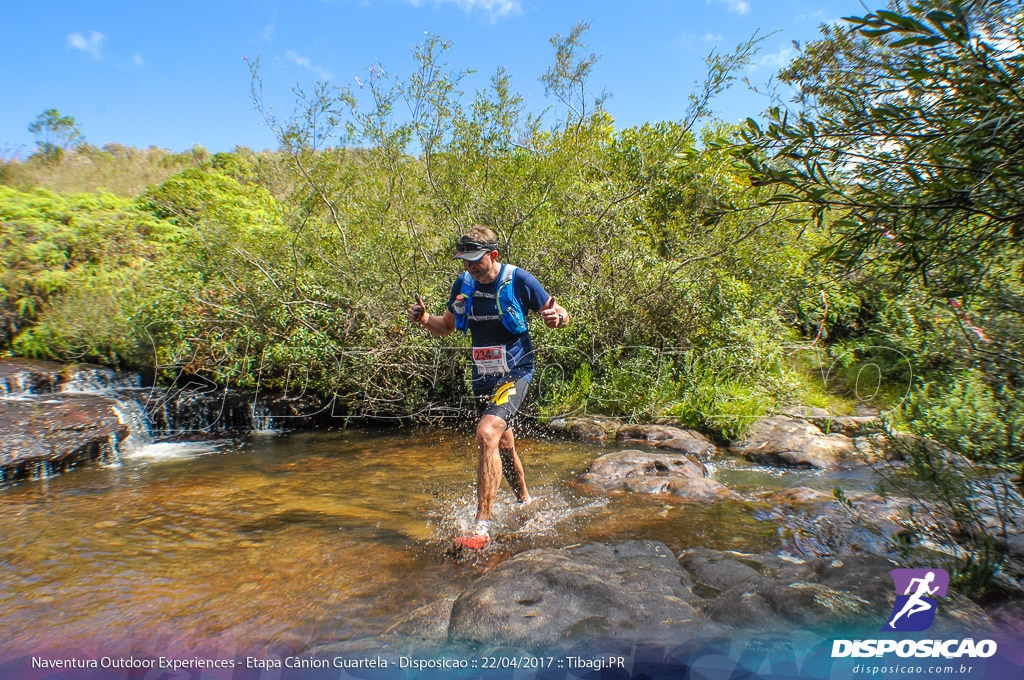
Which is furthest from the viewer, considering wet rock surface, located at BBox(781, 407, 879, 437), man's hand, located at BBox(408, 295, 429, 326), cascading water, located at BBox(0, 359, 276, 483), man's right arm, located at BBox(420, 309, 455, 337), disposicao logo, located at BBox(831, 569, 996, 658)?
wet rock surface, located at BBox(781, 407, 879, 437)

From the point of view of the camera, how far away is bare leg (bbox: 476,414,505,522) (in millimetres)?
3980

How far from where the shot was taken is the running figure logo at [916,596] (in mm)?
2377

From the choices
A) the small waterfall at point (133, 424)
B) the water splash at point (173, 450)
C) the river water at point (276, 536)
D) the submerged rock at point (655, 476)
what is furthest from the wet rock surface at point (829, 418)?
the small waterfall at point (133, 424)

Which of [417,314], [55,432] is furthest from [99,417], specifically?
[417,314]

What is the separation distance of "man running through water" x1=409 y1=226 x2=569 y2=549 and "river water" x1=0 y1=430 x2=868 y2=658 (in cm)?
54

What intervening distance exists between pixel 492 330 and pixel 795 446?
432 cm

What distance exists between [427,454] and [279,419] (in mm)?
3338

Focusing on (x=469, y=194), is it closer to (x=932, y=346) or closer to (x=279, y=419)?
(x=279, y=419)

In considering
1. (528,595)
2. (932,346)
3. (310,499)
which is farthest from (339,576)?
(932,346)

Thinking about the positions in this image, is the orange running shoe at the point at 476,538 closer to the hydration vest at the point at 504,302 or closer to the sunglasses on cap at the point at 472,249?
the hydration vest at the point at 504,302

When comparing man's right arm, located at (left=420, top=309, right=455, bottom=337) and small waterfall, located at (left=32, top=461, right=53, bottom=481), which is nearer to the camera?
man's right arm, located at (left=420, top=309, right=455, bottom=337)

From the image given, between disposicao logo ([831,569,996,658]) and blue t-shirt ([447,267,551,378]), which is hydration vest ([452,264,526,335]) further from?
disposicao logo ([831,569,996,658])

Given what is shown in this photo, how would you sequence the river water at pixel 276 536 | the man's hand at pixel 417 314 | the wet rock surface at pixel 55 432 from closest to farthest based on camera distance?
the river water at pixel 276 536, the man's hand at pixel 417 314, the wet rock surface at pixel 55 432

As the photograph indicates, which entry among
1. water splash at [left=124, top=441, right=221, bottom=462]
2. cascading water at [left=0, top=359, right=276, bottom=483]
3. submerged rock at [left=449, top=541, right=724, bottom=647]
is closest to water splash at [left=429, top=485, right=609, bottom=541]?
submerged rock at [left=449, top=541, right=724, bottom=647]
